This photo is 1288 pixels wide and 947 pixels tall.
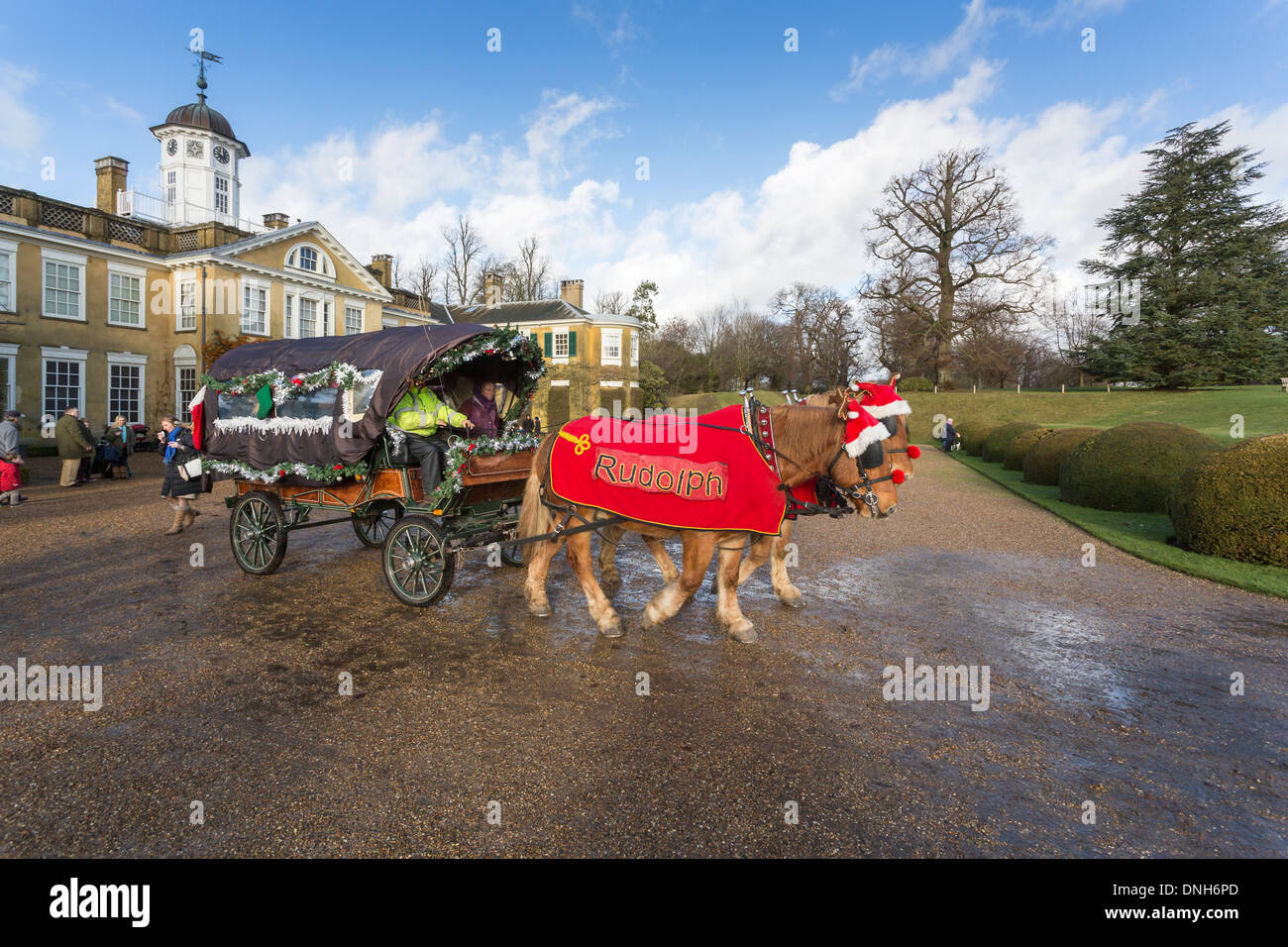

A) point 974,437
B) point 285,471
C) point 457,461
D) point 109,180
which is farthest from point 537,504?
point 109,180

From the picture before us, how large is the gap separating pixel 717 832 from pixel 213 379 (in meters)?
7.21

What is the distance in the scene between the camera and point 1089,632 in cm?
608

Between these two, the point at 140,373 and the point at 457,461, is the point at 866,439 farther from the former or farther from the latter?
the point at 140,373

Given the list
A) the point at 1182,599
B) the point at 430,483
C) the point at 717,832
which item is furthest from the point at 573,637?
the point at 1182,599

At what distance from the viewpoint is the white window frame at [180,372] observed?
2481 centimetres

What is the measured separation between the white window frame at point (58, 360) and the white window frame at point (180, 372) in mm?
2788

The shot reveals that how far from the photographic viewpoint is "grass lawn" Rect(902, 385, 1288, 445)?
82.0 feet

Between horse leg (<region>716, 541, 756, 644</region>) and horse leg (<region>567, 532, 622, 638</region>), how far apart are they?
92 cm

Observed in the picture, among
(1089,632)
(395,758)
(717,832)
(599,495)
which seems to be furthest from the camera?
(1089,632)

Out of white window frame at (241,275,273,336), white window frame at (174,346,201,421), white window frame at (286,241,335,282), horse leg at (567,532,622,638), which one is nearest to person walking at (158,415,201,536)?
horse leg at (567,532,622,638)

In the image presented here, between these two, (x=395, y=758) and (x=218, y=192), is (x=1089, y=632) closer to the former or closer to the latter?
(x=395, y=758)

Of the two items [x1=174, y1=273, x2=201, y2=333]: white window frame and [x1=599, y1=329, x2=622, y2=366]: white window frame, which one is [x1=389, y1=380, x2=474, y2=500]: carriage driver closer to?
[x1=174, y1=273, x2=201, y2=333]: white window frame

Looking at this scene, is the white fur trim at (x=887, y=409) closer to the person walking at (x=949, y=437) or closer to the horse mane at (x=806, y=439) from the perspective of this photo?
the horse mane at (x=806, y=439)

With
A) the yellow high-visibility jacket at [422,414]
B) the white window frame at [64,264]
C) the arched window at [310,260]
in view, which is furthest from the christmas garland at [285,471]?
the arched window at [310,260]
